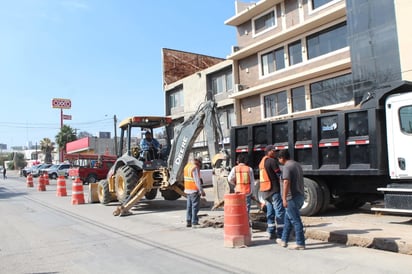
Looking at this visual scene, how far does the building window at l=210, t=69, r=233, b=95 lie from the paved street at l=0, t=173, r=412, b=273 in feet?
75.3

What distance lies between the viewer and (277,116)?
27125 millimetres

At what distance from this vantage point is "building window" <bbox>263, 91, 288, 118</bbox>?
2700cm

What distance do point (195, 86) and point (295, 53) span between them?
12872 millimetres

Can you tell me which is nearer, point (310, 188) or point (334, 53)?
point (310, 188)

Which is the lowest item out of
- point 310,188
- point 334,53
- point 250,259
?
point 250,259

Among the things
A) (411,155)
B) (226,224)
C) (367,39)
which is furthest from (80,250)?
(367,39)

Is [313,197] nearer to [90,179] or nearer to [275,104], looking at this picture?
[275,104]

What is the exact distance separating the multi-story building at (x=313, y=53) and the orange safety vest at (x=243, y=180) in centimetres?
893

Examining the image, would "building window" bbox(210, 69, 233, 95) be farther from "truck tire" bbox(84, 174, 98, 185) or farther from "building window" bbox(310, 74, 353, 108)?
"truck tire" bbox(84, 174, 98, 185)

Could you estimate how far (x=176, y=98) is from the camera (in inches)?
1619

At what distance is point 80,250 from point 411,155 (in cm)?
672

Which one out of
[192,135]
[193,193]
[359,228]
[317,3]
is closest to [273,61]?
[317,3]

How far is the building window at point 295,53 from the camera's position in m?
25.8

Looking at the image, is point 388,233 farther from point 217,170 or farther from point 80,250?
point 80,250
